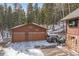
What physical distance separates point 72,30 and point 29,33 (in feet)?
1.63

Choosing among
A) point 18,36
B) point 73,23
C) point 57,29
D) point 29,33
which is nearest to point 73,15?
point 73,23

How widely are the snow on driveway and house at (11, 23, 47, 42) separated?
0.19ft

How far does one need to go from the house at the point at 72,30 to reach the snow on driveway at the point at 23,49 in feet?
0.87

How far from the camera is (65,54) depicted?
2258 millimetres

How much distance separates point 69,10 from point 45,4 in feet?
0.94

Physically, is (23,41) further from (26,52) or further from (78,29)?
(78,29)

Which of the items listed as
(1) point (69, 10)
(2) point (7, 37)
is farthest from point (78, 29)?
(2) point (7, 37)

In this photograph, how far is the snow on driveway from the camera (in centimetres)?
225

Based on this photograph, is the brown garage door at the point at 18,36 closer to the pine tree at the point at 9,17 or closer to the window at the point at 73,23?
→ the pine tree at the point at 9,17

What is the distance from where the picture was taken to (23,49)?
2264 mm

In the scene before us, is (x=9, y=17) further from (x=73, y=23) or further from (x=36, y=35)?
(x=73, y=23)

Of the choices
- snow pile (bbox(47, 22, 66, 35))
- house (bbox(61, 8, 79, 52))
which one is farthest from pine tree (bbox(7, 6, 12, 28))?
house (bbox(61, 8, 79, 52))

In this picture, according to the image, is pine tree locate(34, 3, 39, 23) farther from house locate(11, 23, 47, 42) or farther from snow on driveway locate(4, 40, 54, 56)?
snow on driveway locate(4, 40, 54, 56)

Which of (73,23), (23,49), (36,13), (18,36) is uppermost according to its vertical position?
(36,13)
